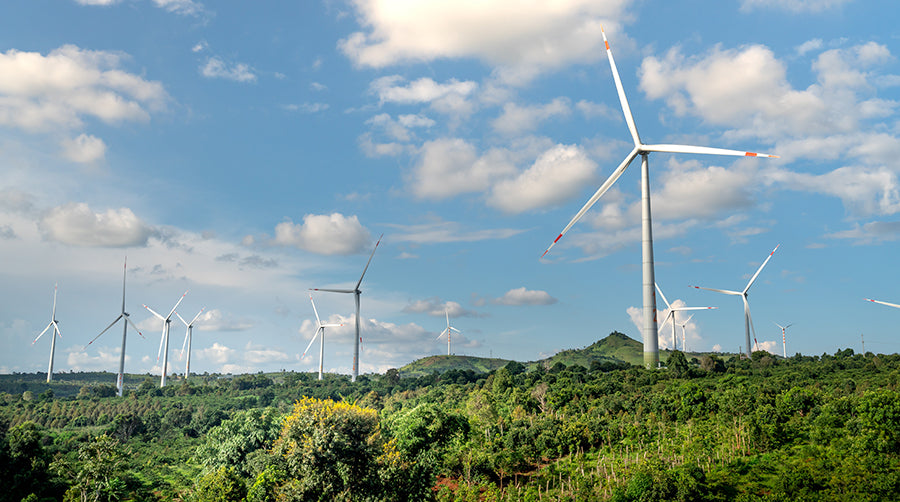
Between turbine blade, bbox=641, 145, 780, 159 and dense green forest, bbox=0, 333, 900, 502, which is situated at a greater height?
turbine blade, bbox=641, 145, 780, 159

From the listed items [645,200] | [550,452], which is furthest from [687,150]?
[550,452]

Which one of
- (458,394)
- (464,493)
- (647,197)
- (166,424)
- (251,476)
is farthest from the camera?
(166,424)

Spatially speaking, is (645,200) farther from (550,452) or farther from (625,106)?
(550,452)

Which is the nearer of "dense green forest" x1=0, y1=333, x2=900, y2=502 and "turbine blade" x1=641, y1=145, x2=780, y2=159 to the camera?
"dense green forest" x1=0, y1=333, x2=900, y2=502

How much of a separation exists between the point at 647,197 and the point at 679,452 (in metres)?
55.4

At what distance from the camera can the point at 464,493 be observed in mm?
64062

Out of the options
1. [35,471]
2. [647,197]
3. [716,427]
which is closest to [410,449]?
[716,427]

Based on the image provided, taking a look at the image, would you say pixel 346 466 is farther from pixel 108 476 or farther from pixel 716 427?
pixel 716 427

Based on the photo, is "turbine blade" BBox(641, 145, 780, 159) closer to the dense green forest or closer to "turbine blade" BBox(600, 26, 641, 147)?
"turbine blade" BBox(600, 26, 641, 147)

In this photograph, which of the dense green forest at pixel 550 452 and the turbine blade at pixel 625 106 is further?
the turbine blade at pixel 625 106

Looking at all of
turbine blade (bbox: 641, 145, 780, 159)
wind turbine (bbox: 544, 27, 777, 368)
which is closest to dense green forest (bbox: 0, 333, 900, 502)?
wind turbine (bbox: 544, 27, 777, 368)

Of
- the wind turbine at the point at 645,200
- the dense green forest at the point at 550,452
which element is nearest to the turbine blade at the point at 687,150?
the wind turbine at the point at 645,200

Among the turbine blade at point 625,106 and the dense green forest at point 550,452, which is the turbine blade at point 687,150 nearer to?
the turbine blade at point 625,106

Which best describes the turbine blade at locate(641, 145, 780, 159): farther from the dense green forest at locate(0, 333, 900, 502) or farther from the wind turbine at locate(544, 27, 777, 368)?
the dense green forest at locate(0, 333, 900, 502)
